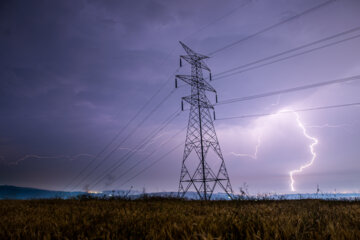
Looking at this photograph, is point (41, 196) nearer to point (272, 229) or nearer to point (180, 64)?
point (272, 229)

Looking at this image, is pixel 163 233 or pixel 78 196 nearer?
pixel 163 233

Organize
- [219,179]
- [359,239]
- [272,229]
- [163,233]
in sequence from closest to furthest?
1. [359,239]
2. [272,229]
3. [163,233]
4. [219,179]

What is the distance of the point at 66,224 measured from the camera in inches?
130

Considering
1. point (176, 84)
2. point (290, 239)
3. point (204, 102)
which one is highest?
→ point (176, 84)

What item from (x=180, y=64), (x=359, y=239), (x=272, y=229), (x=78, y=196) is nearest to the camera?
(x=359, y=239)

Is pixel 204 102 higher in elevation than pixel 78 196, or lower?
higher

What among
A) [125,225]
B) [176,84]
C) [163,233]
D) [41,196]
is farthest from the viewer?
[176,84]

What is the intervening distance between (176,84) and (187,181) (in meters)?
10.1

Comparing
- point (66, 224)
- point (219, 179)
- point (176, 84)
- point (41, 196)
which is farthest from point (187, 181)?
point (66, 224)

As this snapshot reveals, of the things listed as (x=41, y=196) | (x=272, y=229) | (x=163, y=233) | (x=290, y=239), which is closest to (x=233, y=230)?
(x=272, y=229)

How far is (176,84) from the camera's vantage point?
21.4m

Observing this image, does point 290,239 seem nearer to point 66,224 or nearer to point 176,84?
point 66,224

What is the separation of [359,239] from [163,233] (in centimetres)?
195

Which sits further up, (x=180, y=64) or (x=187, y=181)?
(x=180, y=64)
